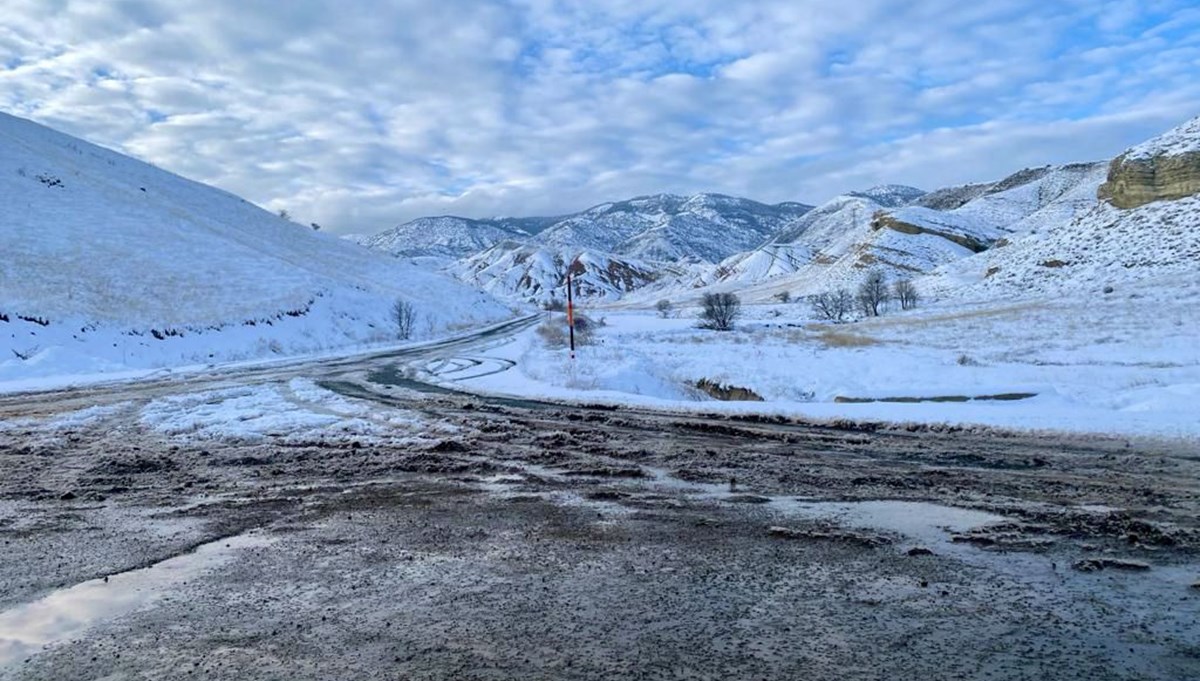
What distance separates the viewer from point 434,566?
5832 millimetres

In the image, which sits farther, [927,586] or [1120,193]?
[1120,193]

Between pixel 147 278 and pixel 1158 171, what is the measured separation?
96.1 m

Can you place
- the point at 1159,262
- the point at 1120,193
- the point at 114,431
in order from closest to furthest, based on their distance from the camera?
1. the point at 114,431
2. the point at 1159,262
3. the point at 1120,193

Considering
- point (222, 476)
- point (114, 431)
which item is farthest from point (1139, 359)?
point (114, 431)

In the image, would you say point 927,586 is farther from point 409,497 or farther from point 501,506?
point 409,497

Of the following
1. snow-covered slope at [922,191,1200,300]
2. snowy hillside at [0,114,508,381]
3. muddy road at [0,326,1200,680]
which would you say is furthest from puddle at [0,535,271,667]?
snow-covered slope at [922,191,1200,300]

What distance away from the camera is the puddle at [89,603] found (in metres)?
4.48

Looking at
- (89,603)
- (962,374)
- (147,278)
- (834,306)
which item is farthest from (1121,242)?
(89,603)

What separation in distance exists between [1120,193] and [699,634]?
96.2 meters

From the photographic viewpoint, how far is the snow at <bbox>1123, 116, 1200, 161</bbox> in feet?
248

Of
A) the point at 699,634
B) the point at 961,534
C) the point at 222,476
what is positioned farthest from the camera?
the point at 222,476

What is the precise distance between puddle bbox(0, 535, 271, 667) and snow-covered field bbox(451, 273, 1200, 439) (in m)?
10.7

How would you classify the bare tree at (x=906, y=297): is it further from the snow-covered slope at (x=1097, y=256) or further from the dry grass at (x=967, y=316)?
the dry grass at (x=967, y=316)

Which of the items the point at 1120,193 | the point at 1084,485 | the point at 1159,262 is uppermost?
the point at 1120,193
